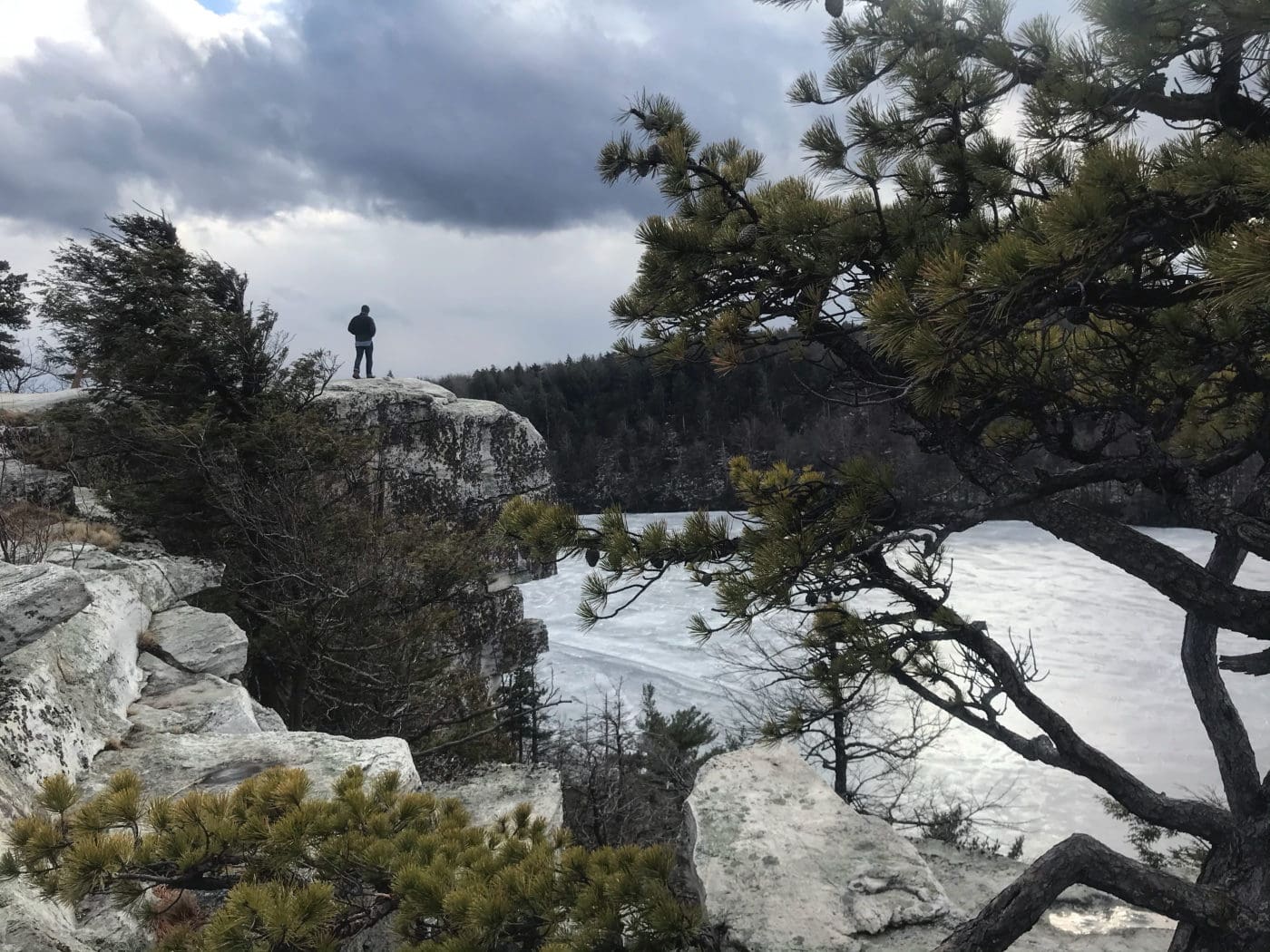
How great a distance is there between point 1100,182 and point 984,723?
2523mm

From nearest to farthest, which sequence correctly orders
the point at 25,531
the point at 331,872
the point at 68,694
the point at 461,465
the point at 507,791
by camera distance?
the point at 331,872
the point at 68,694
the point at 507,791
the point at 25,531
the point at 461,465

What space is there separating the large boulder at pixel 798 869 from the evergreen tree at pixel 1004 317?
1.45 metres

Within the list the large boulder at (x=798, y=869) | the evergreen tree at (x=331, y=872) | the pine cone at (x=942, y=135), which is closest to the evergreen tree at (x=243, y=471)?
the large boulder at (x=798, y=869)

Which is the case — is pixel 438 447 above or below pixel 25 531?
above

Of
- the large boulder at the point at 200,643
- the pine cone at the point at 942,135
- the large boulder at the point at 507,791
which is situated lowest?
the large boulder at the point at 507,791

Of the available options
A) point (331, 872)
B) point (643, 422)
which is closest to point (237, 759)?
point (331, 872)

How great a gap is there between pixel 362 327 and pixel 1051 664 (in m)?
23.7

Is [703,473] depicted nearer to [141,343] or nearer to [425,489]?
[425,489]

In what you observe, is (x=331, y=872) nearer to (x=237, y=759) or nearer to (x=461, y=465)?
(x=237, y=759)

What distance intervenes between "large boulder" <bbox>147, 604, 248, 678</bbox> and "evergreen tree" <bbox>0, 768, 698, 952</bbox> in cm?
399

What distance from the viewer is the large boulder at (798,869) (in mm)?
4246

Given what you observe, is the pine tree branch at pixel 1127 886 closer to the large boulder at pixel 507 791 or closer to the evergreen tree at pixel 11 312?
the large boulder at pixel 507 791

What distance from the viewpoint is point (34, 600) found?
473 centimetres

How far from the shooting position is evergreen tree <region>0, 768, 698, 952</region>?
2.47m
